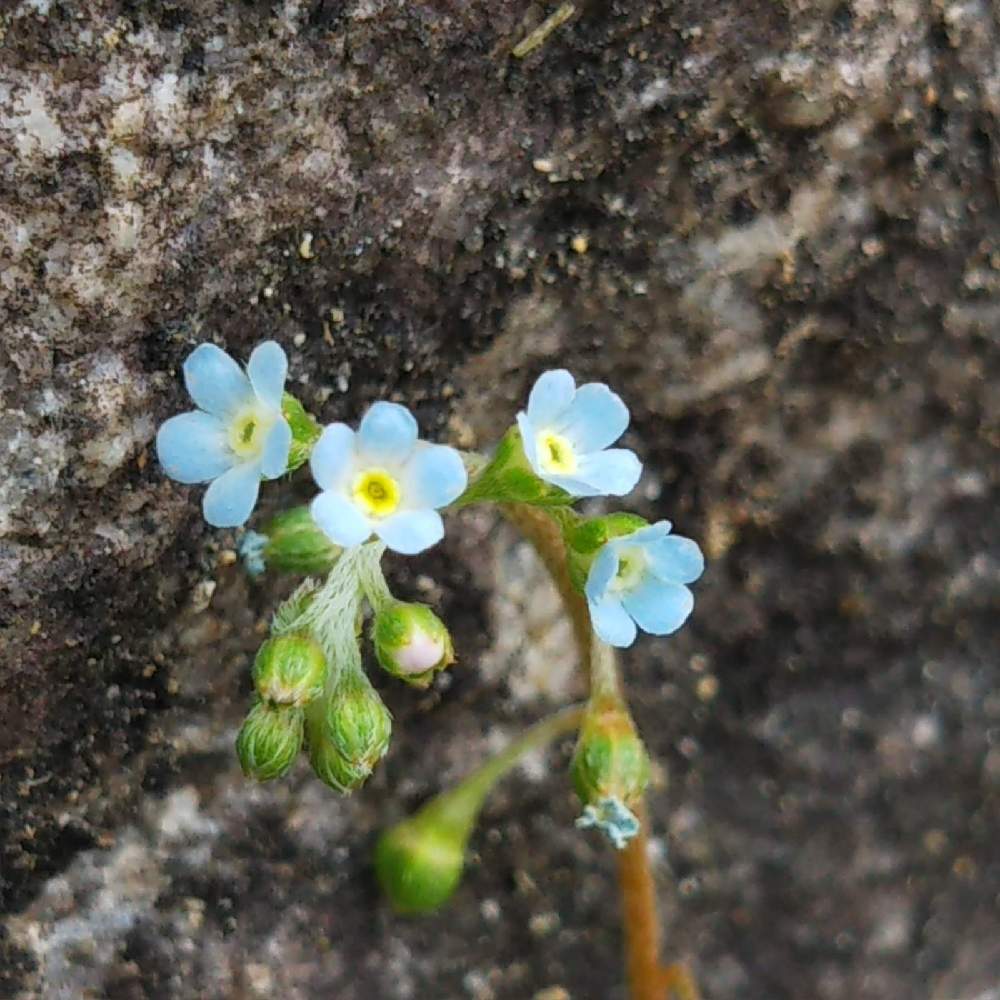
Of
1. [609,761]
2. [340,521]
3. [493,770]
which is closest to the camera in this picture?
[340,521]

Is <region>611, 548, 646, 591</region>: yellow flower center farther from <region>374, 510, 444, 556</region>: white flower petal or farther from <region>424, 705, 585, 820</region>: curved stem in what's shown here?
<region>424, 705, 585, 820</region>: curved stem

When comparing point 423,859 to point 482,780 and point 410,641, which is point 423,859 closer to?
point 482,780

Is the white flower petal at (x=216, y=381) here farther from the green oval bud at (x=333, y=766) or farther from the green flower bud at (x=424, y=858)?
the green flower bud at (x=424, y=858)

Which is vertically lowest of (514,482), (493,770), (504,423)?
(493,770)

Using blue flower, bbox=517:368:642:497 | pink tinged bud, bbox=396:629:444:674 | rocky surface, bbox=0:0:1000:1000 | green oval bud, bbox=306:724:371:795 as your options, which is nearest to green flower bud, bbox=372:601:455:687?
pink tinged bud, bbox=396:629:444:674

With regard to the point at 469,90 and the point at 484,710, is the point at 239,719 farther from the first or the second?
the point at 469,90

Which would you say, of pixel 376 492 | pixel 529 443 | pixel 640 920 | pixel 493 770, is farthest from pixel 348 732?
pixel 640 920

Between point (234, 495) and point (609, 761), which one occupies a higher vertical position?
point (234, 495)
